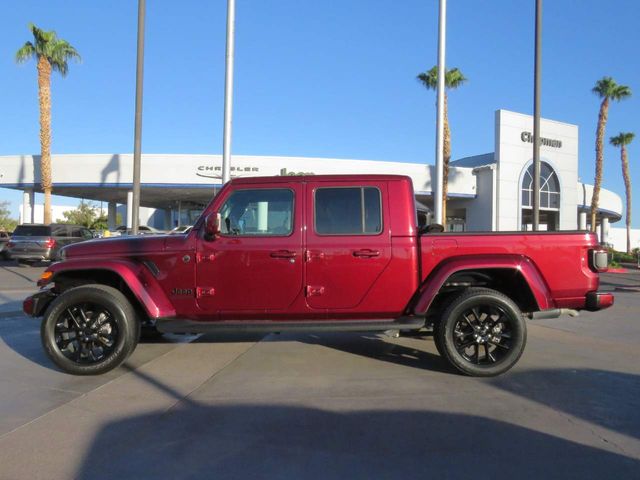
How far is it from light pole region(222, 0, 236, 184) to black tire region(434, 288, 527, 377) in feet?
26.1

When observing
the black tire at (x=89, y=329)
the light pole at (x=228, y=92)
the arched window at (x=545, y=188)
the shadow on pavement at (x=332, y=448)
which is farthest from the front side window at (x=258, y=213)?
the arched window at (x=545, y=188)

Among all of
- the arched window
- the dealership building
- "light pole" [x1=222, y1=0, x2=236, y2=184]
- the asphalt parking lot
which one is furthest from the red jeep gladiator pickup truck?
the arched window

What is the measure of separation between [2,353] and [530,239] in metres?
6.46

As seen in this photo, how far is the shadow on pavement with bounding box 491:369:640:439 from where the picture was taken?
14.3 ft

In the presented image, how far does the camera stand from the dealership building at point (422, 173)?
2978 cm

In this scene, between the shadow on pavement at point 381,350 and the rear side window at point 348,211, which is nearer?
the rear side window at point 348,211

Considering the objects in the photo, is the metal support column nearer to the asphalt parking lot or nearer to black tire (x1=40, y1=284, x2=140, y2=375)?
the asphalt parking lot

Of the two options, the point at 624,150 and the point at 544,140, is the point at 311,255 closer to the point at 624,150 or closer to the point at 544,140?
the point at 544,140

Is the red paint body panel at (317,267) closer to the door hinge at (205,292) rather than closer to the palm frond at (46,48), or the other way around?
the door hinge at (205,292)

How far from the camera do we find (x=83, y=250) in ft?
18.9

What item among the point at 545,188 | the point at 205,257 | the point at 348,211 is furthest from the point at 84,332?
the point at 545,188

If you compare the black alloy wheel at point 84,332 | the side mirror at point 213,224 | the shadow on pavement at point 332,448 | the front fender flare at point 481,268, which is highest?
the side mirror at point 213,224

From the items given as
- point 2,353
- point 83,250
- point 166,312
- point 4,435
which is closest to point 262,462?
point 4,435

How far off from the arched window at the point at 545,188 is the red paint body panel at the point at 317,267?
2995 centimetres
